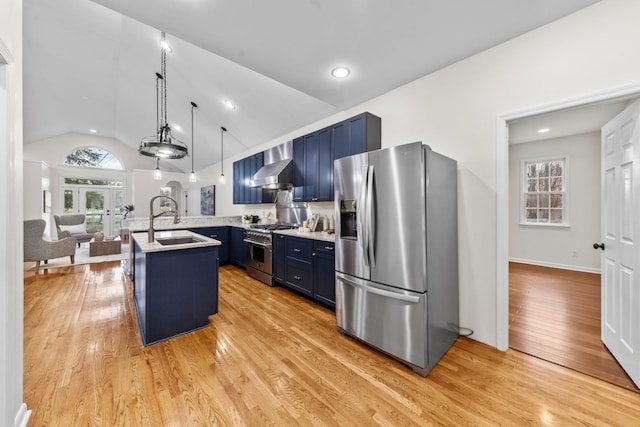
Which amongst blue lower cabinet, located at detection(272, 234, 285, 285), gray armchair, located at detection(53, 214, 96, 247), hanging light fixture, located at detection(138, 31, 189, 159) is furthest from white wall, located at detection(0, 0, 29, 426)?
gray armchair, located at detection(53, 214, 96, 247)

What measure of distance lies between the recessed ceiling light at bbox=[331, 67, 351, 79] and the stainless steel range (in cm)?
240

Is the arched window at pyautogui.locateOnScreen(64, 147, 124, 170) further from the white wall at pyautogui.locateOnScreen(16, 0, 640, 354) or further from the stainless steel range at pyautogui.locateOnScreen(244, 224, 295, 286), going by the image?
the white wall at pyautogui.locateOnScreen(16, 0, 640, 354)

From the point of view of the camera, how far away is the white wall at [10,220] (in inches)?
50.2

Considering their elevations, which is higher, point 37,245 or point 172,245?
point 172,245

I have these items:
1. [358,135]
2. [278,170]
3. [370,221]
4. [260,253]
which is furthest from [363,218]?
[260,253]

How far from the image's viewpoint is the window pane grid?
5062 mm

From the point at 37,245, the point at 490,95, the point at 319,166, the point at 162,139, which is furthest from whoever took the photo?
the point at 37,245

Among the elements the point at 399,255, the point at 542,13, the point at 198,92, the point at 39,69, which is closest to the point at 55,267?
the point at 39,69

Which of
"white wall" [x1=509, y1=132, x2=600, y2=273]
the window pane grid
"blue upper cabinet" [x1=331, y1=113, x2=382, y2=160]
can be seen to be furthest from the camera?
the window pane grid

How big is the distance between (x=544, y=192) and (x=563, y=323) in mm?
3709

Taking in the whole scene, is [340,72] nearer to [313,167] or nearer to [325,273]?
[313,167]

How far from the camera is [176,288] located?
8.20 ft

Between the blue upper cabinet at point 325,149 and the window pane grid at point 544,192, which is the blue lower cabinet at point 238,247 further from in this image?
the window pane grid at point 544,192

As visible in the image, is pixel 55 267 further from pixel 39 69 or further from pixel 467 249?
pixel 467 249
